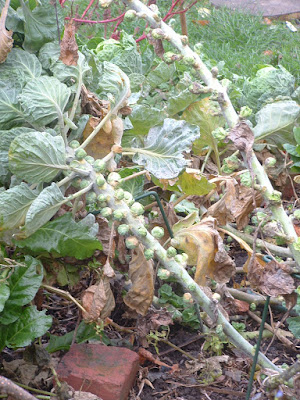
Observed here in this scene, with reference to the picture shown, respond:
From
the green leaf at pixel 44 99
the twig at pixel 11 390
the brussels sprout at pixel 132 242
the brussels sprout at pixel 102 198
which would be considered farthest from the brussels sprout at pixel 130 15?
the twig at pixel 11 390

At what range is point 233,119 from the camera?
1.47 meters

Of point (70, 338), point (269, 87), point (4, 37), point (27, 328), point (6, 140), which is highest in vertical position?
point (4, 37)

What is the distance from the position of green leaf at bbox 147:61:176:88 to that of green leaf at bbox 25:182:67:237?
931 mm

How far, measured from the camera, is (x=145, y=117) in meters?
1.72

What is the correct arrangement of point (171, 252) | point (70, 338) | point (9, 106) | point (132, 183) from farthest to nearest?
point (132, 183) → point (70, 338) → point (9, 106) → point (171, 252)

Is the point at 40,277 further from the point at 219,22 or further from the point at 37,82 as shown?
the point at 219,22

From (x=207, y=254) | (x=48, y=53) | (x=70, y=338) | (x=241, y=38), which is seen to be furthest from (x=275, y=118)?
(x=241, y=38)

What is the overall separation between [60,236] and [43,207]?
18cm

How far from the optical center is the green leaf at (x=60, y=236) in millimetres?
1489

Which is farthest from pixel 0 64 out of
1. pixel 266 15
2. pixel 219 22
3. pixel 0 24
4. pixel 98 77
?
pixel 266 15

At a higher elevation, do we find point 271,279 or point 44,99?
point 44,99

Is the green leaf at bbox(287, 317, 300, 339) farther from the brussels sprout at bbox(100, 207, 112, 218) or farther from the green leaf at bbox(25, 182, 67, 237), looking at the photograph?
the green leaf at bbox(25, 182, 67, 237)

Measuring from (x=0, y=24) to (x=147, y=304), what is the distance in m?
0.87

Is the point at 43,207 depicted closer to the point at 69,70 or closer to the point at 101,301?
the point at 101,301
